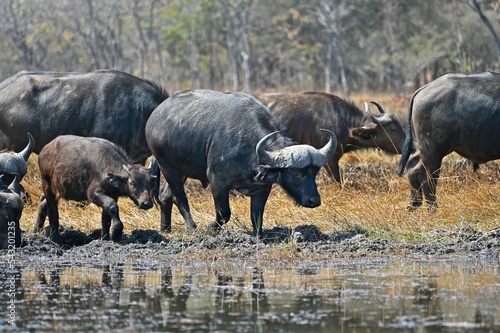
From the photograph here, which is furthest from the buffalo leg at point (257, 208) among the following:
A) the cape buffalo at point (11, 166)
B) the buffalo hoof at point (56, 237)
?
the cape buffalo at point (11, 166)

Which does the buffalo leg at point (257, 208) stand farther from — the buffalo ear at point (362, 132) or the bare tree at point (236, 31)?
the bare tree at point (236, 31)

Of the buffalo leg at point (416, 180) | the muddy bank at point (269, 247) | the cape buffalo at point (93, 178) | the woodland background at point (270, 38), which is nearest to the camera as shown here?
the muddy bank at point (269, 247)

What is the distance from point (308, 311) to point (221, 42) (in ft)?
159

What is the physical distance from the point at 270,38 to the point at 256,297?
48767 mm

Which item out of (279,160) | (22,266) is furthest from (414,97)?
(22,266)

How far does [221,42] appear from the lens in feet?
180

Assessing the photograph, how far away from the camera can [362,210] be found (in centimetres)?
1183

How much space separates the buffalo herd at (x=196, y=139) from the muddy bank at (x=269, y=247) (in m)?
0.28

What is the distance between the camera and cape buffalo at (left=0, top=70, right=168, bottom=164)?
13.3 meters

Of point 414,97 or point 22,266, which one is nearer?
Answer: point 22,266

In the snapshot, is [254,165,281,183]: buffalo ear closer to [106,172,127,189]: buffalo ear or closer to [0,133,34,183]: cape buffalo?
[106,172,127,189]: buffalo ear

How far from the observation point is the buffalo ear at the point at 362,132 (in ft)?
50.4

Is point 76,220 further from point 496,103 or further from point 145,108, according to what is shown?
point 496,103

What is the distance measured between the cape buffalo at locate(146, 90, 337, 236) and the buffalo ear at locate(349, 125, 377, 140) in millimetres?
4415
